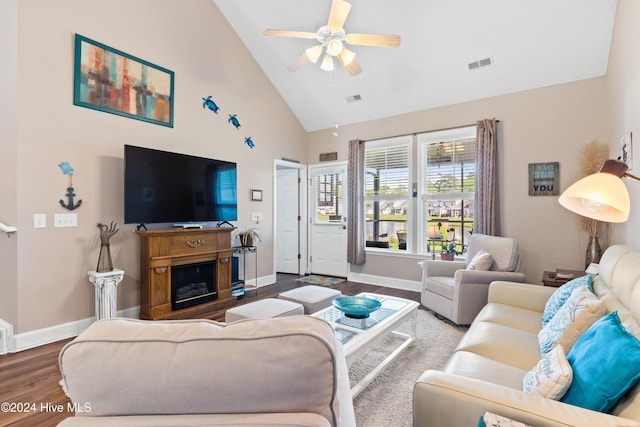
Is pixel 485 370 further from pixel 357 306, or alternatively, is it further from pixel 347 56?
pixel 347 56

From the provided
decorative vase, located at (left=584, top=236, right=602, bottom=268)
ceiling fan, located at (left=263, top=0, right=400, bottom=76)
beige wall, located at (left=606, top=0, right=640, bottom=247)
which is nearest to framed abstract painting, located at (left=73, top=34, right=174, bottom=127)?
ceiling fan, located at (left=263, top=0, right=400, bottom=76)

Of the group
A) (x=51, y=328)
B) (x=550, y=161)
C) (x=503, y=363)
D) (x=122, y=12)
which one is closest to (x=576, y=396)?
(x=503, y=363)

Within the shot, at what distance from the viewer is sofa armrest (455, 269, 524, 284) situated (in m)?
3.18

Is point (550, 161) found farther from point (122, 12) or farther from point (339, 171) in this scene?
point (122, 12)

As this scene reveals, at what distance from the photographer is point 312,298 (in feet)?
9.45

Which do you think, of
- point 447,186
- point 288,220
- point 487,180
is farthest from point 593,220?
point 288,220

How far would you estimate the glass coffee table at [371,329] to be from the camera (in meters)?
2.00

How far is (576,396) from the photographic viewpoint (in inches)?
41.9

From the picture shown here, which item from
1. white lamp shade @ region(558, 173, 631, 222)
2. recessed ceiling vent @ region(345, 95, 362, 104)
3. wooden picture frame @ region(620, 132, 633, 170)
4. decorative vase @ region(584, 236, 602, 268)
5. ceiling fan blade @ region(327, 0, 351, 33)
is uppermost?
recessed ceiling vent @ region(345, 95, 362, 104)

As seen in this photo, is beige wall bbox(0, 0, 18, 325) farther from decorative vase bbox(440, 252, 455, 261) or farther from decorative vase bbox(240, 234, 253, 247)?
decorative vase bbox(440, 252, 455, 261)

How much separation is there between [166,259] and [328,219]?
299 cm

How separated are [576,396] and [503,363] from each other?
0.61 metres

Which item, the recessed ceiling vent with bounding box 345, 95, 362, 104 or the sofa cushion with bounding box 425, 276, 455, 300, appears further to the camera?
the recessed ceiling vent with bounding box 345, 95, 362, 104

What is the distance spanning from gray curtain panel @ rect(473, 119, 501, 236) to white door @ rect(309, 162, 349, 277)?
2.18 metres
